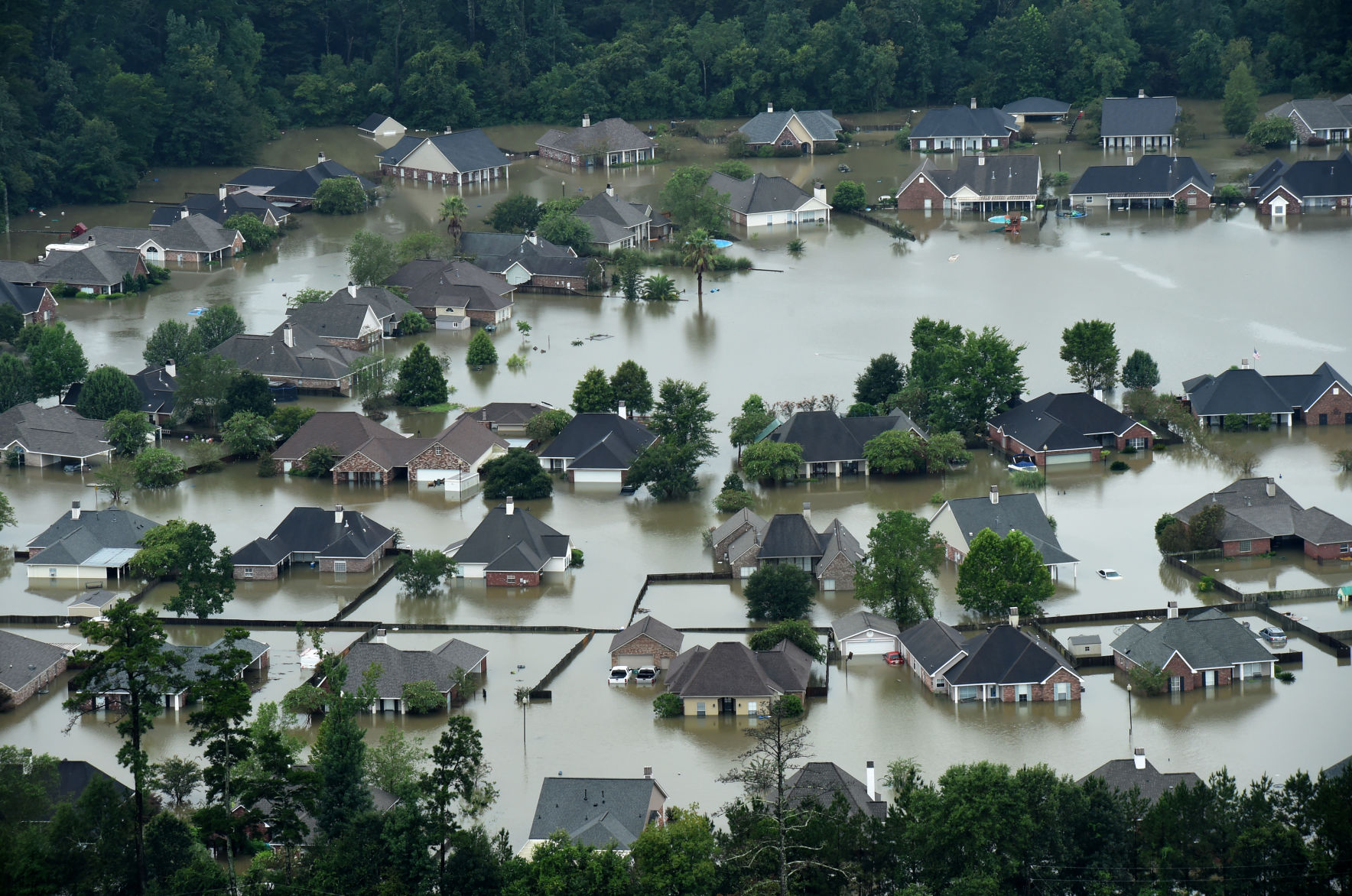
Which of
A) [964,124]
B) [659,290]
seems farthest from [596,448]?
[964,124]

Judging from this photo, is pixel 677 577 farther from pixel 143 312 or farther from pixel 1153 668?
pixel 143 312

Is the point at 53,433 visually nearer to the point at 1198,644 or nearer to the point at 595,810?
the point at 595,810

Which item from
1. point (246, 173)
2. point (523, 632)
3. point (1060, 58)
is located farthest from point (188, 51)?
point (523, 632)

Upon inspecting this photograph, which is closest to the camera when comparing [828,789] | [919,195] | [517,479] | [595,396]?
[828,789]

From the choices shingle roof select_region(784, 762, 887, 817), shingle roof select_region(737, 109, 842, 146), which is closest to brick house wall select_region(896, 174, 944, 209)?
shingle roof select_region(737, 109, 842, 146)

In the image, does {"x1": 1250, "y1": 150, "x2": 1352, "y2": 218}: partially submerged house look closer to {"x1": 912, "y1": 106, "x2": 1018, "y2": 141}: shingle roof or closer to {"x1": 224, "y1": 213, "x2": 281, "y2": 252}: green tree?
{"x1": 912, "y1": 106, "x2": 1018, "y2": 141}: shingle roof

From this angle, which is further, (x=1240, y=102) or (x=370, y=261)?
(x=1240, y=102)
